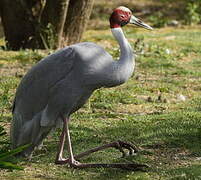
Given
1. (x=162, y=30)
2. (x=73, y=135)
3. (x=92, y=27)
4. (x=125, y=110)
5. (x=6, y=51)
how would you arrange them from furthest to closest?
1. (x=92, y=27)
2. (x=162, y=30)
3. (x=6, y=51)
4. (x=125, y=110)
5. (x=73, y=135)

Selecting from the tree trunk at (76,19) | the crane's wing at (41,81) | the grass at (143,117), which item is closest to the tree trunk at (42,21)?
the tree trunk at (76,19)

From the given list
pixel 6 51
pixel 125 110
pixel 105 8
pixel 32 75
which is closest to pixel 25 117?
pixel 32 75

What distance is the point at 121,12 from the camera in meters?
6.36

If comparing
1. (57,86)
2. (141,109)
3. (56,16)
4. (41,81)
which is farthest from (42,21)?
(57,86)

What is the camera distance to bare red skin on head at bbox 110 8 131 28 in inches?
248

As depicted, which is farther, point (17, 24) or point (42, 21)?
point (17, 24)

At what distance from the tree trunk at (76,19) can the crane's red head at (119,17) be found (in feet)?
18.9

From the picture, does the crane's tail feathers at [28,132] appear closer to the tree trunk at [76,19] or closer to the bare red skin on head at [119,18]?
the bare red skin on head at [119,18]

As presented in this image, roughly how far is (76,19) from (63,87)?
21.8 ft

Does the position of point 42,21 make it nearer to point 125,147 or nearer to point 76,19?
point 76,19

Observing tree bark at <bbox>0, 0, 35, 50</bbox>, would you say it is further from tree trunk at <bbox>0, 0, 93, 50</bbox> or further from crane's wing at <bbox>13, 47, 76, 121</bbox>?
crane's wing at <bbox>13, 47, 76, 121</bbox>

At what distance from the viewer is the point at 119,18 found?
632cm

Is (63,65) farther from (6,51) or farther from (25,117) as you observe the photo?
(6,51)

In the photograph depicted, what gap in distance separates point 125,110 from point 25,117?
2.55 metres
